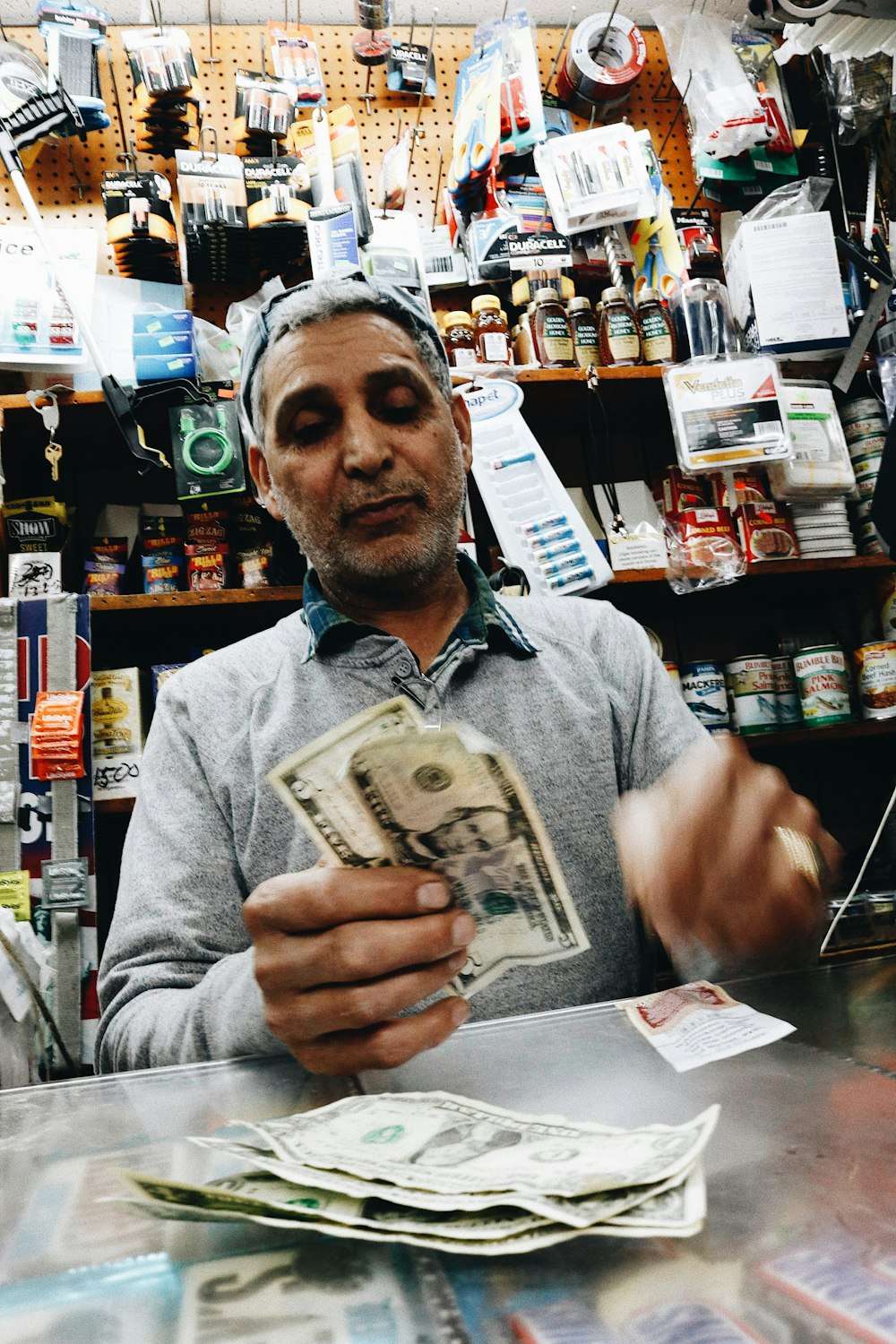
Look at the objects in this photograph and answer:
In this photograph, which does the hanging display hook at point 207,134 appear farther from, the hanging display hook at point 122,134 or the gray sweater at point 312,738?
the gray sweater at point 312,738

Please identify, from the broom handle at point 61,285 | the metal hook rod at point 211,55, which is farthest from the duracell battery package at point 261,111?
the broom handle at point 61,285

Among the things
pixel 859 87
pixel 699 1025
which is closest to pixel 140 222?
pixel 859 87

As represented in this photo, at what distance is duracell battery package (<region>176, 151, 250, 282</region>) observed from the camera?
2.20 m

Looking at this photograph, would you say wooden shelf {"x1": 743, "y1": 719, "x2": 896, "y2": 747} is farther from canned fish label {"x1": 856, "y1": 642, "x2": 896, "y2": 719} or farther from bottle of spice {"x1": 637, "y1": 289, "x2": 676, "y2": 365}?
bottle of spice {"x1": 637, "y1": 289, "x2": 676, "y2": 365}

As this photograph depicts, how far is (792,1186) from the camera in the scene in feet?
1.52

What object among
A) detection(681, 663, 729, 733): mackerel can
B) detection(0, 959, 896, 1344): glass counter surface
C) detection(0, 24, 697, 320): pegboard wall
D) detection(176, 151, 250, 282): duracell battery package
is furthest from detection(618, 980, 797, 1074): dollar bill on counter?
detection(0, 24, 697, 320): pegboard wall

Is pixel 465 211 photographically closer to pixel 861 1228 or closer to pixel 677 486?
pixel 677 486

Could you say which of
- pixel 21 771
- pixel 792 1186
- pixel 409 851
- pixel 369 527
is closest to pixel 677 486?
pixel 369 527

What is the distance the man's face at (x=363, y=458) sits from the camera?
1.35 metres

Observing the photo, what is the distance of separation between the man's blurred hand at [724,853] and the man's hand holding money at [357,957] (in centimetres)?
22

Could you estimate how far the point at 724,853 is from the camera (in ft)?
2.79

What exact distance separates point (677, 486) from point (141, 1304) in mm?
2195

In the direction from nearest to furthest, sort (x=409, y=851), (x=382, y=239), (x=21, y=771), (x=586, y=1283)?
(x=586, y=1283), (x=409, y=851), (x=21, y=771), (x=382, y=239)

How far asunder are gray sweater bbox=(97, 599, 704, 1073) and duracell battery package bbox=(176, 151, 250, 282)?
4.26 feet
